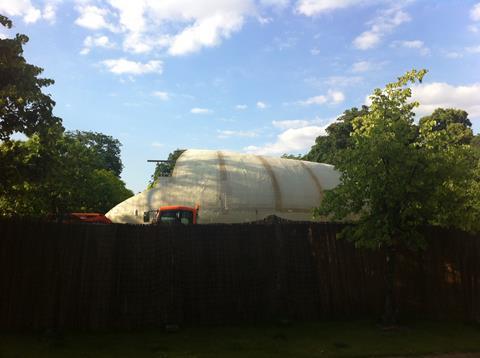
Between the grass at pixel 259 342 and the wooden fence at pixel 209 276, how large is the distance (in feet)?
1.41

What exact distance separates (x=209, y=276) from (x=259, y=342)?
2021 mm

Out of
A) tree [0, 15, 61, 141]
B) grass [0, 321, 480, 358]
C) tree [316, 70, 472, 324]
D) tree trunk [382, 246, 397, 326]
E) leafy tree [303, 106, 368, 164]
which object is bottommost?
grass [0, 321, 480, 358]

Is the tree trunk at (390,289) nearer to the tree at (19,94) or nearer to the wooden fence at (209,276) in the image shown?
the wooden fence at (209,276)

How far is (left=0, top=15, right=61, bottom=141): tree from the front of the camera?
8.55 meters

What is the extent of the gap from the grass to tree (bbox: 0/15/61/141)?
430cm

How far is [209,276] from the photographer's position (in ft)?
32.1

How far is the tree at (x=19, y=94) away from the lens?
28.0ft

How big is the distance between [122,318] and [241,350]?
284 cm

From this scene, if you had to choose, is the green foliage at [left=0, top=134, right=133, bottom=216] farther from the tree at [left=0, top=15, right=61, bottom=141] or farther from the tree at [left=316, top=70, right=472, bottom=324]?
the tree at [left=316, top=70, right=472, bottom=324]

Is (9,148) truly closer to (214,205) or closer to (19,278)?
(19,278)

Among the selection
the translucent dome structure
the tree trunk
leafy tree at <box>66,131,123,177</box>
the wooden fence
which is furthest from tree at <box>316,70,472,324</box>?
leafy tree at <box>66,131,123,177</box>

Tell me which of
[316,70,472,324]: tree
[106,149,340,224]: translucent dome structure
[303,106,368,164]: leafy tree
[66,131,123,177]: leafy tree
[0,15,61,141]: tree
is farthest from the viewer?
[66,131,123,177]: leafy tree

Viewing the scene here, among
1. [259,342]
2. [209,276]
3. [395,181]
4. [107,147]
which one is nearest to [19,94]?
[209,276]

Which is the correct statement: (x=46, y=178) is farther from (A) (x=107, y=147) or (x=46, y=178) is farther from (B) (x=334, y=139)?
(A) (x=107, y=147)
